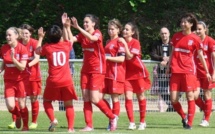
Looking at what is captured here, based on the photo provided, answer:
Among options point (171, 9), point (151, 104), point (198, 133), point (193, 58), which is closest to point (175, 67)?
point (193, 58)

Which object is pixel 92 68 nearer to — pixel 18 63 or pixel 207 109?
pixel 18 63

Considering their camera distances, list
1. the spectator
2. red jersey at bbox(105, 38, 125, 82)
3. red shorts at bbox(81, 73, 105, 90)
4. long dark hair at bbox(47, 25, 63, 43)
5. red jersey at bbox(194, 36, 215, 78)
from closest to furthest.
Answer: long dark hair at bbox(47, 25, 63, 43) < red shorts at bbox(81, 73, 105, 90) < red jersey at bbox(105, 38, 125, 82) < red jersey at bbox(194, 36, 215, 78) < the spectator

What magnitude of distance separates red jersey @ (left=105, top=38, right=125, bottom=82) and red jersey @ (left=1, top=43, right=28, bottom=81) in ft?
5.39

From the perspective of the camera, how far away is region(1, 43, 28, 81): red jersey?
52.3 ft

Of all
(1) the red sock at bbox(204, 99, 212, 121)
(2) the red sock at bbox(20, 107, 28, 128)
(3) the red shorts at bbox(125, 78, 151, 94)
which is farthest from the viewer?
(1) the red sock at bbox(204, 99, 212, 121)

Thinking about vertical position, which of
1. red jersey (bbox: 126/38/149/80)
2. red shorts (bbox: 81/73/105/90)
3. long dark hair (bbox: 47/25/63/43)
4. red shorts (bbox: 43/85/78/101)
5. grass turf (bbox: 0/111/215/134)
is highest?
long dark hair (bbox: 47/25/63/43)

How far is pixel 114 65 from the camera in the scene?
16.5 meters

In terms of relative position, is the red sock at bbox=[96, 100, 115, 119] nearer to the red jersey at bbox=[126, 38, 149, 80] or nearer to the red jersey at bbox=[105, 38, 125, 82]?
the red jersey at bbox=[105, 38, 125, 82]

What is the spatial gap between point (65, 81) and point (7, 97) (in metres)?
1.37

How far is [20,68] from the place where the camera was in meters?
15.8

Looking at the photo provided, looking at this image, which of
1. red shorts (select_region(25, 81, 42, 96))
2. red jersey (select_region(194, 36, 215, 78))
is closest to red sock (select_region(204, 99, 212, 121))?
red jersey (select_region(194, 36, 215, 78))

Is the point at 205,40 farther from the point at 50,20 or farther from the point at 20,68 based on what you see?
the point at 50,20

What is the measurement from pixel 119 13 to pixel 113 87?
19.5 metres

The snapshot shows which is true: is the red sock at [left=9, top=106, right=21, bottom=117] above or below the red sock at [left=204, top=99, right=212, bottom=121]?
above
